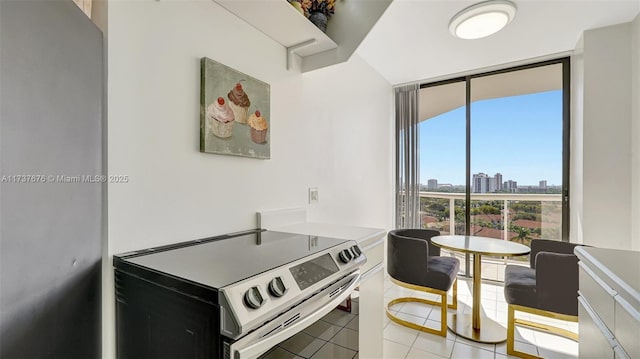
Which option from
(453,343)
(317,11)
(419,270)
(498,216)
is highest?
(317,11)

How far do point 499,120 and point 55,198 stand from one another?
3919 millimetres

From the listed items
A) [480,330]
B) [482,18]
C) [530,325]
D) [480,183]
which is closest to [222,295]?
[480,330]

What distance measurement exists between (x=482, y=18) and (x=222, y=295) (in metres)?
2.51

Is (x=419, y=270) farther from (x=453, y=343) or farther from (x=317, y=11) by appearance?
(x=317, y=11)

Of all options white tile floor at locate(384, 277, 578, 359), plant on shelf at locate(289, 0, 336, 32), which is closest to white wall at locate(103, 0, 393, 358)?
plant on shelf at locate(289, 0, 336, 32)

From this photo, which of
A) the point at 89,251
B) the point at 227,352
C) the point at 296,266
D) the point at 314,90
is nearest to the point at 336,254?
the point at 296,266

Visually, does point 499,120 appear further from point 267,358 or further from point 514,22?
point 267,358

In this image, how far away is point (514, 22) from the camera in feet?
7.50

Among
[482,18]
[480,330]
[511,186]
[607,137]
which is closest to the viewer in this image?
[482,18]

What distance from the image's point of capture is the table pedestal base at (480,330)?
7.11ft

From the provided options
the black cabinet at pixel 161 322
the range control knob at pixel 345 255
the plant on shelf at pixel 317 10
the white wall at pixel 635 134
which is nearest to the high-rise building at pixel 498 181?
the white wall at pixel 635 134

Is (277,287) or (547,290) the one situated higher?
(277,287)

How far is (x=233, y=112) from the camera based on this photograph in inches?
58.1

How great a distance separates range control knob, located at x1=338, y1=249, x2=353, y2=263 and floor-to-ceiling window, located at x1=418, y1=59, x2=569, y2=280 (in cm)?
273
